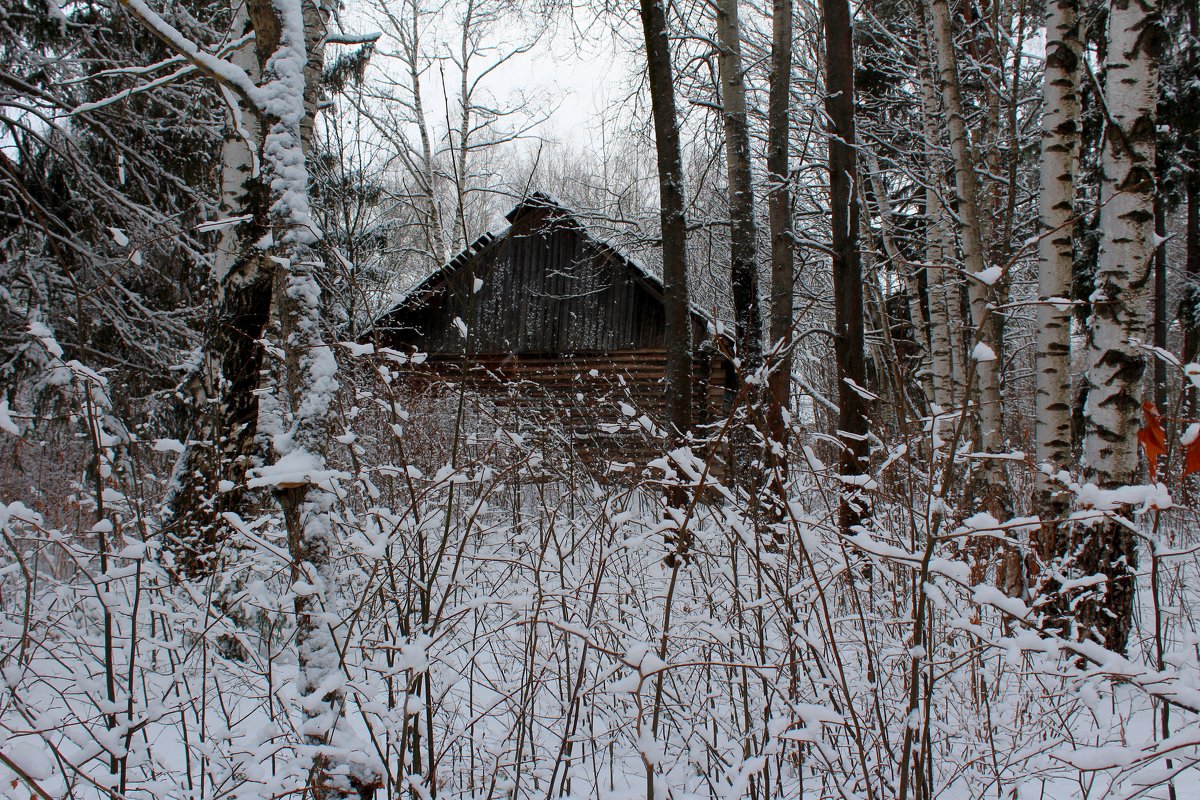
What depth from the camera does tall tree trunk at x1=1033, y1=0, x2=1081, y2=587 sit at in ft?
11.1

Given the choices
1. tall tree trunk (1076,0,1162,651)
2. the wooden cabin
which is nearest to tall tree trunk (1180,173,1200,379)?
the wooden cabin

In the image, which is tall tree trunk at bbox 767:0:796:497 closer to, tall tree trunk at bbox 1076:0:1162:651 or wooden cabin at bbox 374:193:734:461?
tall tree trunk at bbox 1076:0:1162:651

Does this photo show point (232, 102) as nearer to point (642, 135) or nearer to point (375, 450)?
point (375, 450)

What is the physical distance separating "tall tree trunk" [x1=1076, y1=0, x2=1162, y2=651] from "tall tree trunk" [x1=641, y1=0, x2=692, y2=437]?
8.97 ft

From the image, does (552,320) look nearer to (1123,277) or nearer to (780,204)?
(780,204)

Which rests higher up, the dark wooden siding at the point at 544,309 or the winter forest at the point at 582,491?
the dark wooden siding at the point at 544,309

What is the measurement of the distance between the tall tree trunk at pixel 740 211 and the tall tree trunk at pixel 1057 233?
6.46ft

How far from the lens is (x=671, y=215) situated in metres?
5.31

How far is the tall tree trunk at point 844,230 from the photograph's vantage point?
438 centimetres

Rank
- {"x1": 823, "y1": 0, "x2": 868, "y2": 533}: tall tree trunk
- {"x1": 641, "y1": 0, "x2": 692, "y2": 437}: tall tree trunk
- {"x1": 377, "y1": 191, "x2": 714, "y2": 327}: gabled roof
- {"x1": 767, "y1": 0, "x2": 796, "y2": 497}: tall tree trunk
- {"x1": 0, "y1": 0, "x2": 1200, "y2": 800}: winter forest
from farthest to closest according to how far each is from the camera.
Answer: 1. {"x1": 377, "y1": 191, "x2": 714, "y2": 327}: gabled roof
2. {"x1": 641, "y1": 0, "x2": 692, "y2": 437}: tall tree trunk
3. {"x1": 767, "y1": 0, "x2": 796, "y2": 497}: tall tree trunk
4. {"x1": 823, "y1": 0, "x2": 868, "y2": 533}: tall tree trunk
5. {"x1": 0, "y1": 0, "x2": 1200, "y2": 800}: winter forest

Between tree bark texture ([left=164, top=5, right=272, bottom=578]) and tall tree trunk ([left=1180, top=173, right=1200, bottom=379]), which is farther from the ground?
tall tree trunk ([left=1180, top=173, right=1200, bottom=379])

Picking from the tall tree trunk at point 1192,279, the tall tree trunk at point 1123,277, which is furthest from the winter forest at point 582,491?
the tall tree trunk at point 1192,279

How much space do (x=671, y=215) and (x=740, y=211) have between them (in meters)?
0.73

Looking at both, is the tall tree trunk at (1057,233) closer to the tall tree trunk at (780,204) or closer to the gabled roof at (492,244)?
the tall tree trunk at (780,204)
